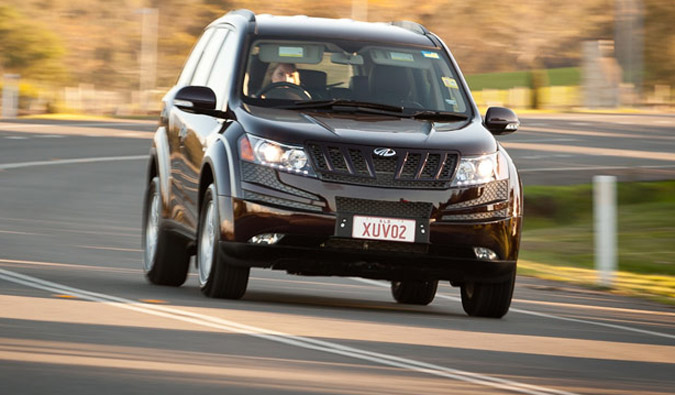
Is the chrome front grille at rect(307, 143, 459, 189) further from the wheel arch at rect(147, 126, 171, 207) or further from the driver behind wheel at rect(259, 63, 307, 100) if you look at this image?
the wheel arch at rect(147, 126, 171, 207)

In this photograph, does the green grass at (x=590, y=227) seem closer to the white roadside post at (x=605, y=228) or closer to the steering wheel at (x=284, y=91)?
the white roadside post at (x=605, y=228)

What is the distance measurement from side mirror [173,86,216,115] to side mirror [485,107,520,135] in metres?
1.91

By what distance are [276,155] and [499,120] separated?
72.1 inches

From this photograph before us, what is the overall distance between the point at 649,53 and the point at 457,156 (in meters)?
89.3

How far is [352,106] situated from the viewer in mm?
11141

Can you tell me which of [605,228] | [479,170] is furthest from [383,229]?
[605,228]

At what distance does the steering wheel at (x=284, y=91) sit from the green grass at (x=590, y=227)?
7807 mm

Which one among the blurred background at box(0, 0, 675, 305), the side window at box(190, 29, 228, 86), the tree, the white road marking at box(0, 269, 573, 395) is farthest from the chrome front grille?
the tree

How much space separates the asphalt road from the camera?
737 centimetres

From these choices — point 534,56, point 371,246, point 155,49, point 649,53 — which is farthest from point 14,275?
point 534,56

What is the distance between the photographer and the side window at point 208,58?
12.2 meters

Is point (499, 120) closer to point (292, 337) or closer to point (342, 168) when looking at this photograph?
point (342, 168)

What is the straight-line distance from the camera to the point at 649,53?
97.6 m

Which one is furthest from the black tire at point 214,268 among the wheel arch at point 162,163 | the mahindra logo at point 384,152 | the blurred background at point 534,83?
the blurred background at point 534,83
